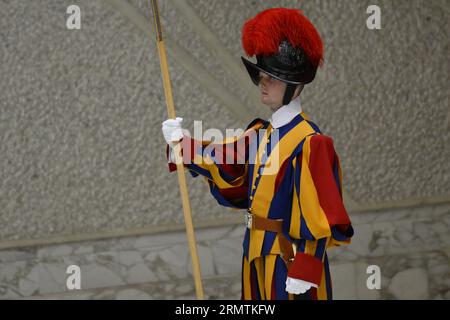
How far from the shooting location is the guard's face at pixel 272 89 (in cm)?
230

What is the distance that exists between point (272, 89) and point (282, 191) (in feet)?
1.08

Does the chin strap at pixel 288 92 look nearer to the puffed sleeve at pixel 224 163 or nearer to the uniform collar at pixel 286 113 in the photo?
the uniform collar at pixel 286 113

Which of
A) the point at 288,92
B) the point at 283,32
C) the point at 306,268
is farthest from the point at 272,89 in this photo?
the point at 306,268

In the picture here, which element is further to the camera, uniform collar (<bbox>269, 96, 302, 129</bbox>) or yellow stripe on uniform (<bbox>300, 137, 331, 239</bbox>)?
uniform collar (<bbox>269, 96, 302, 129</bbox>)

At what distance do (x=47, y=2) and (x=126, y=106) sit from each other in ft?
2.00

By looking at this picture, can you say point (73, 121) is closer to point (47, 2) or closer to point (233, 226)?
point (47, 2)

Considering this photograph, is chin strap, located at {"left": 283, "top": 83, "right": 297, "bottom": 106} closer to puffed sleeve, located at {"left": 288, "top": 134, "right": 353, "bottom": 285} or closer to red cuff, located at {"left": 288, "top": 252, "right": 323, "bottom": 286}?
puffed sleeve, located at {"left": 288, "top": 134, "right": 353, "bottom": 285}

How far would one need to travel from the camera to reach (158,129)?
3529mm

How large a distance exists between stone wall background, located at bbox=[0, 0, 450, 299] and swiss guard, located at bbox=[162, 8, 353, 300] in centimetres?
109

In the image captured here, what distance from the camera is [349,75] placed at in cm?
358

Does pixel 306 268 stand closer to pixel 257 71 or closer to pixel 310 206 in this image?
pixel 310 206

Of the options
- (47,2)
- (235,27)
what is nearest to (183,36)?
(235,27)

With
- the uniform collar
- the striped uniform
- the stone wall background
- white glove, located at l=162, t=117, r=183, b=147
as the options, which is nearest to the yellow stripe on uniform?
the striped uniform

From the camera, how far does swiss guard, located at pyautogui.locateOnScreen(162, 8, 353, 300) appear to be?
2215 millimetres
